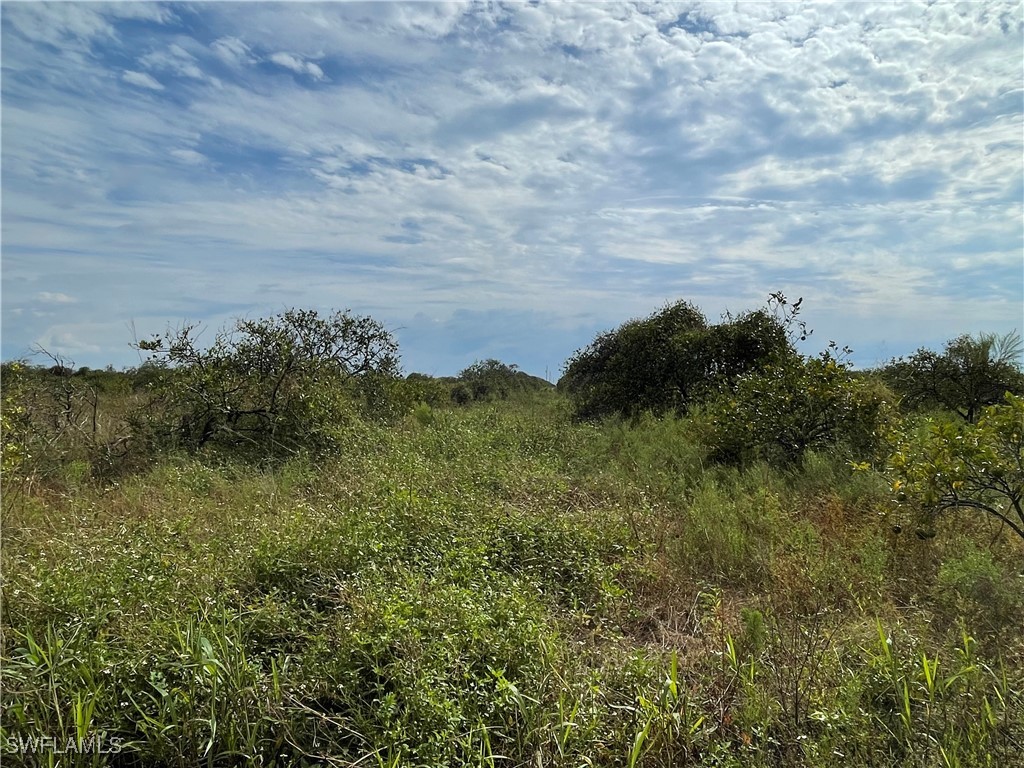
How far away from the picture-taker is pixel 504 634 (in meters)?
2.96

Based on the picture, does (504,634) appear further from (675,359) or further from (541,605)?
(675,359)

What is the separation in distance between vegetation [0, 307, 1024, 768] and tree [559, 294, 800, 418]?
3.36m

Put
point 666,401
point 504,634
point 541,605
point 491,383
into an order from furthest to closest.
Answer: point 491,383, point 666,401, point 541,605, point 504,634

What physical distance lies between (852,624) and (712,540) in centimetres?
127

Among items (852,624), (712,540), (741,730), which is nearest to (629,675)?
(741,730)

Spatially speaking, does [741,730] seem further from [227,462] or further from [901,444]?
[227,462]

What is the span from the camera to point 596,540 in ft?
15.1
